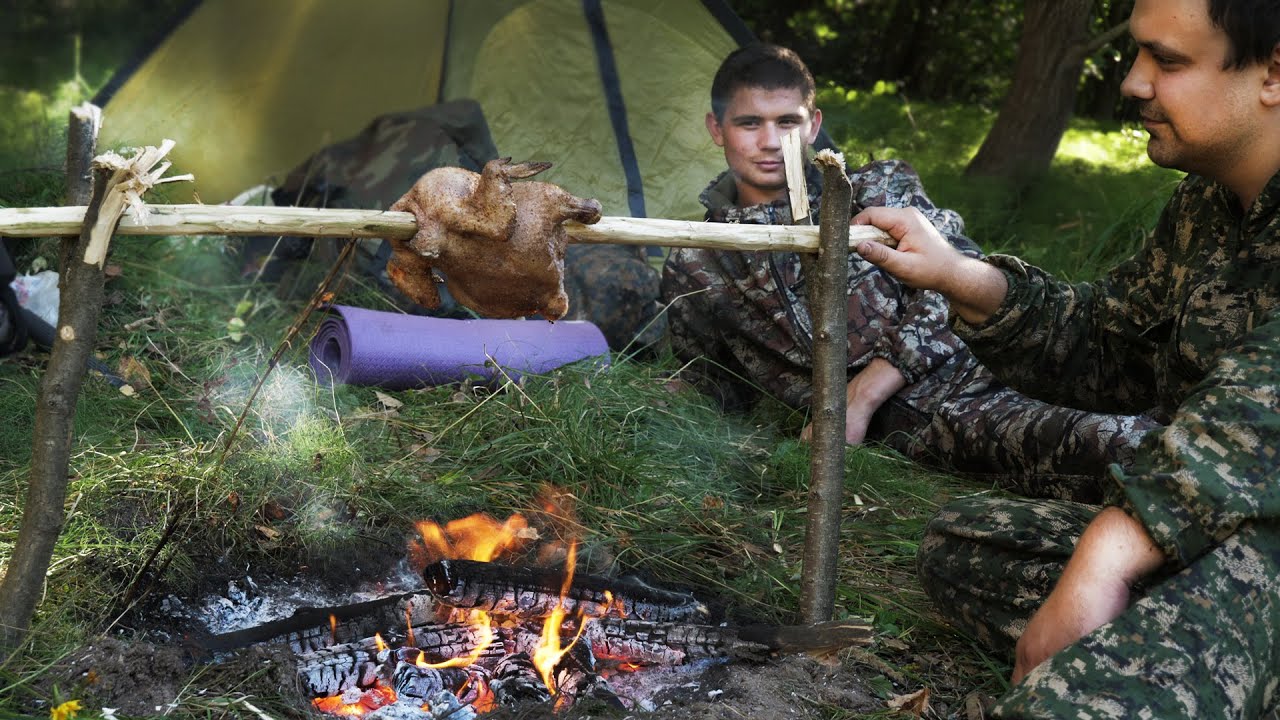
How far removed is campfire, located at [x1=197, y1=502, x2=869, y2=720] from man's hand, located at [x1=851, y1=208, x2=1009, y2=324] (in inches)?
33.8

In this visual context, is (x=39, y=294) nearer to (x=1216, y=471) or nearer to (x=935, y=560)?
(x=935, y=560)

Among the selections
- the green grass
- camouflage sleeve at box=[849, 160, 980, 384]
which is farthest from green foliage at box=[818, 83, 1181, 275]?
the green grass

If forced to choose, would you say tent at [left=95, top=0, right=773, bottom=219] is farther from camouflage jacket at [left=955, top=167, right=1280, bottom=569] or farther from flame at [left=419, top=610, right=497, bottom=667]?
flame at [left=419, top=610, right=497, bottom=667]

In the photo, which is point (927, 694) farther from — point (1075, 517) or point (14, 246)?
point (14, 246)

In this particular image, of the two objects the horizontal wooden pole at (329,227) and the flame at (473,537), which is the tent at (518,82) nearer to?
the flame at (473,537)

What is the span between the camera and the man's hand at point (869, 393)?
4453 millimetres

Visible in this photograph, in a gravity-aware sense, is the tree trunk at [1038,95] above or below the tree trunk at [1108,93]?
below

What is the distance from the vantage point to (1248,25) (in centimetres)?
228

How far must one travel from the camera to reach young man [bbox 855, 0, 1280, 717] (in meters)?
1.98

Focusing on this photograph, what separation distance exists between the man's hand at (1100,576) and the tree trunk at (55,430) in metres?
1.88

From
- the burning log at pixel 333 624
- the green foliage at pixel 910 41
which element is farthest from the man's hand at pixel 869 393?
the green foliage at pixel 910 41

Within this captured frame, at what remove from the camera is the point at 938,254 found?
9.16ft

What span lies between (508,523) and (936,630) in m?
1.24

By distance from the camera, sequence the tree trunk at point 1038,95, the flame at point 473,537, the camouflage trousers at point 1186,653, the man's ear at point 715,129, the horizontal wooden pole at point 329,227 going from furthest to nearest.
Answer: the tree trunk at point 1038,95, the man's ear at point 715,129, the flame at point 473,537, the horizontal wooden pole at point 329,227, the camouflage trousers at point 1186,653
